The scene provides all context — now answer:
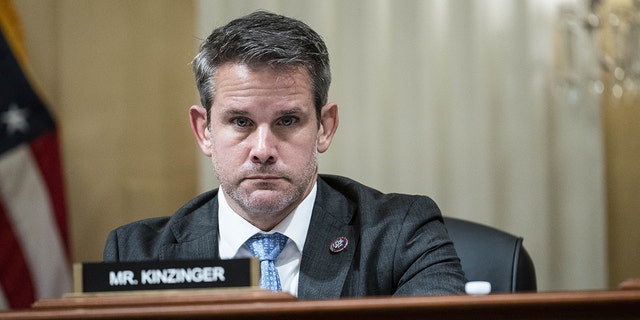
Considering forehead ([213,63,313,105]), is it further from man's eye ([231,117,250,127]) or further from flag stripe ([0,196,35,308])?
flag stripe ([0,196,35,308])

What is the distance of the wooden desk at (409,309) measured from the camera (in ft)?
4.77

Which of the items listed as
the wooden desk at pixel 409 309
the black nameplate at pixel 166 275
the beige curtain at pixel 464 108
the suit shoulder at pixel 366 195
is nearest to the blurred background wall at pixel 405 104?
the beige curtain at pixel 464 108

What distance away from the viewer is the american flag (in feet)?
13.7

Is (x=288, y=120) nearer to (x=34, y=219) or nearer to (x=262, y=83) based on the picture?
(x=262, y=83)

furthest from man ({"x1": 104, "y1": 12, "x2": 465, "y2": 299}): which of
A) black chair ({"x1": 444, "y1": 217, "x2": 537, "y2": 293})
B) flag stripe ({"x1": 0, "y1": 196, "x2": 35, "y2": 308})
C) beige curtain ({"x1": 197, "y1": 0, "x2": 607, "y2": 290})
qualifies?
beige curtain ({"x1": 197, "y1": 0, "x2": 607, "y2": 290})

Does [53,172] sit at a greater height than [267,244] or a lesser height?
greater

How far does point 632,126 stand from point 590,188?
0.42m

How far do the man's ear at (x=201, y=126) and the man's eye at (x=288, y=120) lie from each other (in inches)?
11.8

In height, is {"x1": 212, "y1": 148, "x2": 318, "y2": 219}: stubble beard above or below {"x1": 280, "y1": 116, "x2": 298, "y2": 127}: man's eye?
below

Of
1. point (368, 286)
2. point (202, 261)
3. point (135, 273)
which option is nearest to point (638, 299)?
point (202, 261)

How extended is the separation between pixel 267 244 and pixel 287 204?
0.46ft

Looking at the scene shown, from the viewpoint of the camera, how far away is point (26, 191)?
425 cm

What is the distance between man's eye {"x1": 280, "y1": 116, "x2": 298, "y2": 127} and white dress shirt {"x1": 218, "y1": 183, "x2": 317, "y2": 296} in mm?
275

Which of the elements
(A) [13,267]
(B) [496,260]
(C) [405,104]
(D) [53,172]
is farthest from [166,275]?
(C) [405,104]
